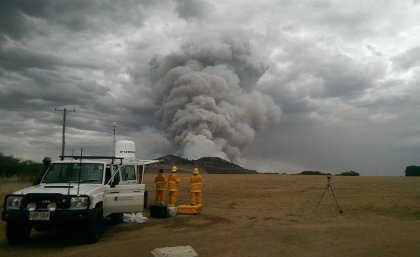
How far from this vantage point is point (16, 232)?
8.10 m

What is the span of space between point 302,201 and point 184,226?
7.79m

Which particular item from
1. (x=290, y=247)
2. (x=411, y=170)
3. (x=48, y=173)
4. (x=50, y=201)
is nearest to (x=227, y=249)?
(x=290, y=247)

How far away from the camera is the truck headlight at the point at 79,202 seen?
776 cm

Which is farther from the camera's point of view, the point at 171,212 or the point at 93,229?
the point at 171,212

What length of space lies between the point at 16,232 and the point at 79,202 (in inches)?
65.4

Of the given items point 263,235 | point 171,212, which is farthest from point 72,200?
point 171,212

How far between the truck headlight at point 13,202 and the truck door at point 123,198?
81.6 inches

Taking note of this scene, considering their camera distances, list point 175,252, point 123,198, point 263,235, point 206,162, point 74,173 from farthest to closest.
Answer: point 206,162 < point 123,198 < point 74,173 < point 263,235 < point 175,252

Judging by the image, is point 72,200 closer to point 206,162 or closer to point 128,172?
point 128,172

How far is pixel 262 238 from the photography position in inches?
340

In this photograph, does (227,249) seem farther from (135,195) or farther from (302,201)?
(302,201)

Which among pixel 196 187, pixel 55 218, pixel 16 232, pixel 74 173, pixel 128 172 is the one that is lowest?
pixel 16 232

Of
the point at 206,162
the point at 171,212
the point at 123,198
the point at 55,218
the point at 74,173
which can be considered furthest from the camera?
the point at 206,162

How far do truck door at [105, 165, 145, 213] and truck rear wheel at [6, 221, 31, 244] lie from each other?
1.88 m
